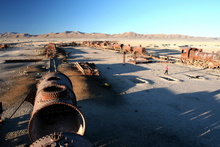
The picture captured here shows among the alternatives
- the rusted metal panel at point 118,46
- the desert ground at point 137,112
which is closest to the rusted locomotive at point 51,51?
the desert ground at point 137,112

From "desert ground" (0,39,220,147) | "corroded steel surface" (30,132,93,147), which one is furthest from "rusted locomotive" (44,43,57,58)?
"corroded steel surface" (30,132,93,147)

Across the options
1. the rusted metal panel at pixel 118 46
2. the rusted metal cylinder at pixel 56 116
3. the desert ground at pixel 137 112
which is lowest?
the desert ground at pixel 137 112

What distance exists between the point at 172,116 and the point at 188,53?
24.1 m

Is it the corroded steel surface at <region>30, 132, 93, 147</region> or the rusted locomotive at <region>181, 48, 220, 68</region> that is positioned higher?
the rusted locomotive at <region>181, 48, 220, 68</region>

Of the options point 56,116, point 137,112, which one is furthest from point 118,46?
point 56,116

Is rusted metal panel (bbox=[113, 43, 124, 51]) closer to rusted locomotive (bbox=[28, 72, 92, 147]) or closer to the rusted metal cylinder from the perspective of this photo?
rusted locomotive (bbox=[28, 72, 92, 147])

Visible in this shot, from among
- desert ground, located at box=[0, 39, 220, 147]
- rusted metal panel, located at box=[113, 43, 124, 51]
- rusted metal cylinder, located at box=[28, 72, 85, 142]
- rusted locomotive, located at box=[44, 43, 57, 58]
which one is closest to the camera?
rusted metal cylinder, located at box=[28, 72, 85, 142]

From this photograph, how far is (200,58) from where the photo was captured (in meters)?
28.5

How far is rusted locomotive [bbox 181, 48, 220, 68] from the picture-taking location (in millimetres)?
25938

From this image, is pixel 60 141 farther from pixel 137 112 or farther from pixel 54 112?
pixel 137 112

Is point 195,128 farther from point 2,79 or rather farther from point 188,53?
point 188,53

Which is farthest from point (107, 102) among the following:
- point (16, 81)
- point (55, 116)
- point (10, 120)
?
point (16, 81)

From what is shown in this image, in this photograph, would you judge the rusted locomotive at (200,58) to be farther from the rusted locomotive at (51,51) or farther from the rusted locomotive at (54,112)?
the rusted locomotive at (51,51)

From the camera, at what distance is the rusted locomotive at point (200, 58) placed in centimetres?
2594
